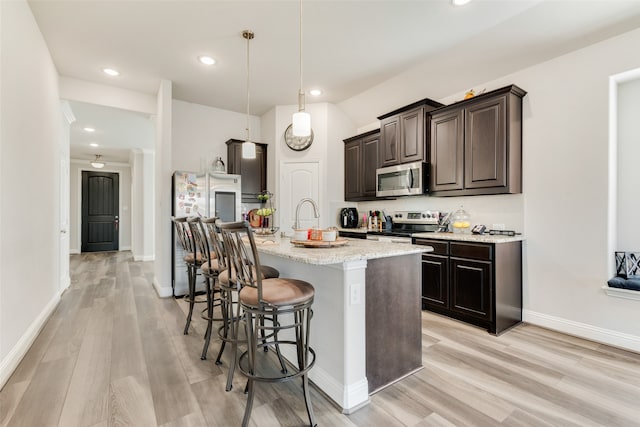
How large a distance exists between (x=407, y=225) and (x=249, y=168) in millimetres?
2691

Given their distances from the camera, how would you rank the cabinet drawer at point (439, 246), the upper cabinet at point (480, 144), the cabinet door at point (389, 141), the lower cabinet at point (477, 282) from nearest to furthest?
the lower cabinet at point (477, 282), the upper cabinet at point (480, 144), the cabinet drawer at point (439, 246), the cabinet door at point (389, 141)

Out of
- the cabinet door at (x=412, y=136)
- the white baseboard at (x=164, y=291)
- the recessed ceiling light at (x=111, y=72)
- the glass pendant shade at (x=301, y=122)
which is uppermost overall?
the recessed ceiling light at (x=111, y=72)

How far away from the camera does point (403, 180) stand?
392 cm

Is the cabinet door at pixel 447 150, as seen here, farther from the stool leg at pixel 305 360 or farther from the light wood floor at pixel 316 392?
the stool leg at pixel 305 360

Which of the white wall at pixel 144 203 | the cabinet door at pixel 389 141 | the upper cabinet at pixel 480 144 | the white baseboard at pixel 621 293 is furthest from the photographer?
the white wall at pixel 144 203

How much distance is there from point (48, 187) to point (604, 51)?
18.8 ft

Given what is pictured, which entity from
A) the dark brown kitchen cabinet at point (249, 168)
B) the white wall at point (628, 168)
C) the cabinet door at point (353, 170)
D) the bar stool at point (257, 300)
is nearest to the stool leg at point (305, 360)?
the bar stool at point (257, 300)

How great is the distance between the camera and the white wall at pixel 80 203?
838 cm

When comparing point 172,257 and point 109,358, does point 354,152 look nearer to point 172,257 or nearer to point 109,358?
point 172,257

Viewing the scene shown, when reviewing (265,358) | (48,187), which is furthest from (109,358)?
(48,187)

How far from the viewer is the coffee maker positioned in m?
4.94

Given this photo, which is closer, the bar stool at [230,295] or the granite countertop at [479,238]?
the bar stool at [230,295]

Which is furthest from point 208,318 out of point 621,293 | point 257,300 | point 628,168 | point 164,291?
point 628,168

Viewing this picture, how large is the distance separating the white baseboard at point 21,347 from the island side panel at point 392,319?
2.44 meters
